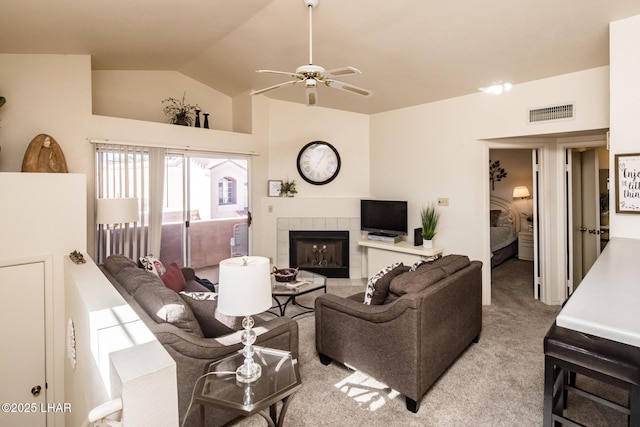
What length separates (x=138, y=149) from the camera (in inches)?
160

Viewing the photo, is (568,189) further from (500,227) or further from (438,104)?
(500,227)

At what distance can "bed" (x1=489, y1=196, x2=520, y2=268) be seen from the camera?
5984 millimetres

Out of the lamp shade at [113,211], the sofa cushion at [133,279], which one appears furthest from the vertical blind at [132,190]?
the sofa cushion at [133,279]

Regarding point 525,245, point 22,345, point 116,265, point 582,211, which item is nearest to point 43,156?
point 116,265

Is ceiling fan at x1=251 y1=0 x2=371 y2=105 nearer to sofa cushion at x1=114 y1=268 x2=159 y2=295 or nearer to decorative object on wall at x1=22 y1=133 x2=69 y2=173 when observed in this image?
sofa cushion at x1=114 y1=268 x2=159 y2=295

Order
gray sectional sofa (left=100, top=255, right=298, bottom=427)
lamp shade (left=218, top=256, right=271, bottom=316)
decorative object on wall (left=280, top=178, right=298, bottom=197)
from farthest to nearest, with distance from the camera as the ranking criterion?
decorative object on wall (left=280, top=178, right=298, bottom=197), gray sectional sofa (left=100, top=255, right=298, bottom=427), lamp shade (left=218, top=256, right=271, bottom=316)

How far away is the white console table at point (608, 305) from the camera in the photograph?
3.59ft

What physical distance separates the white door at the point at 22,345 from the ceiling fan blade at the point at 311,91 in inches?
103

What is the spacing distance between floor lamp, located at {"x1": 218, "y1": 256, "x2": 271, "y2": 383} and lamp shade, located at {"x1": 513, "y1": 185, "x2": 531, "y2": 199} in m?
6.79

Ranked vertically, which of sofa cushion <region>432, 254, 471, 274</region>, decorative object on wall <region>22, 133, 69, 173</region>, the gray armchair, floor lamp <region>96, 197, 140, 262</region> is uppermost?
decorative object on wall <region>22, 133, 69, 173</region>

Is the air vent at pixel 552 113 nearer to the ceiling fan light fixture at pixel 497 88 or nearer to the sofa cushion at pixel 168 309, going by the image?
the ceiling fan light fixture at pixel 497 88

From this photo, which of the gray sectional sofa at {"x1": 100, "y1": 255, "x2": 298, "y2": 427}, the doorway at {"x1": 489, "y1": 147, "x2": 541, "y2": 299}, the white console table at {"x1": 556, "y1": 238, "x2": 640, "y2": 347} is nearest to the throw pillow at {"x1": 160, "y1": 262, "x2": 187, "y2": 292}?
the gray sectional sofa at {"x1": 100, "y1": 255, "x2": 298, "y2": 427}

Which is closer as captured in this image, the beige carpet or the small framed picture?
the beige carpet

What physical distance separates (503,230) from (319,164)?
379 cm
